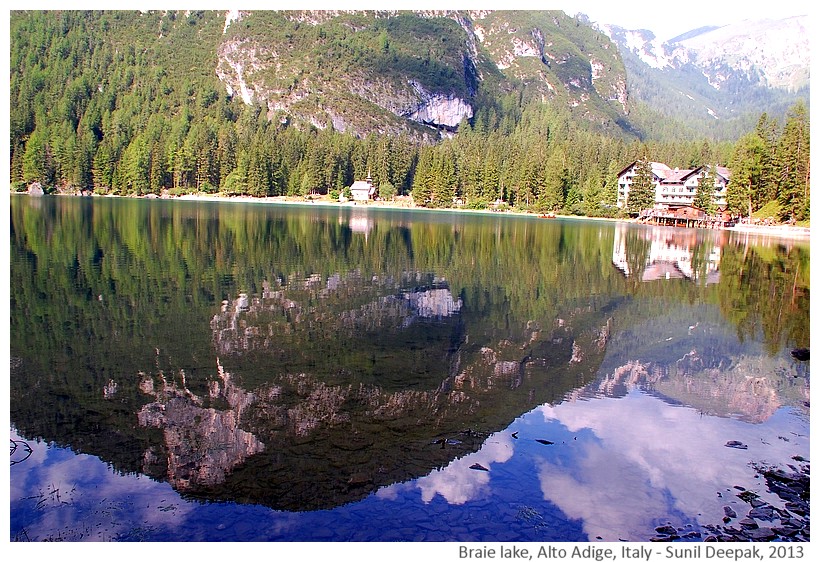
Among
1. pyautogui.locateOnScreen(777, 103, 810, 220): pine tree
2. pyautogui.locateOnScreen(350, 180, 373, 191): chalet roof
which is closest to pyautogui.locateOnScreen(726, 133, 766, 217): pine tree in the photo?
pyautogui.locateOnScreen(777, 103, 810, 220): pine tree

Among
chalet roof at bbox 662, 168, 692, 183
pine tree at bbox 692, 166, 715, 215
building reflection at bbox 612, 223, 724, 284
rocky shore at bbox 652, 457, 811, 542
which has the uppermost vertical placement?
chalet roof at bbox 662, 168, 692, 183

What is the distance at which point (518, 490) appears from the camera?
33.5 feet

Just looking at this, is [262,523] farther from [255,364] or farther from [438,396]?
[255,364]

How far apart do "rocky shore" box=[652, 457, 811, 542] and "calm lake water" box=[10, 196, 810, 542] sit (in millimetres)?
185

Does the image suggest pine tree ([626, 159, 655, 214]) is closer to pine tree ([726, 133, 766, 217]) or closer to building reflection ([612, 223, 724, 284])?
pine tree ([726, 133, 766, 217])

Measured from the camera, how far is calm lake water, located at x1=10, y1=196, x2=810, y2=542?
31.1 ft

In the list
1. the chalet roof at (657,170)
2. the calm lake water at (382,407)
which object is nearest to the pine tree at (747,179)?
the chalet roof at (657,170)

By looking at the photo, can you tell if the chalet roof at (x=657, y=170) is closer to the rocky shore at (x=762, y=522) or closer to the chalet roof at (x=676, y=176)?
the chalet roof at (x=676, y=176)

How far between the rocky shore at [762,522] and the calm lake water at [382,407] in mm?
185

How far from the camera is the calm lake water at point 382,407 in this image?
9469 mm

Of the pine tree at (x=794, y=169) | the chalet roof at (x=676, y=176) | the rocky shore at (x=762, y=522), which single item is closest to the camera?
the rocky shore at (x=762, y=522)

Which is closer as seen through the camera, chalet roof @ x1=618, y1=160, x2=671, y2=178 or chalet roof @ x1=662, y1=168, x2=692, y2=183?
chalet roof @ x1=662, y1=168, x2=692, y2=183
